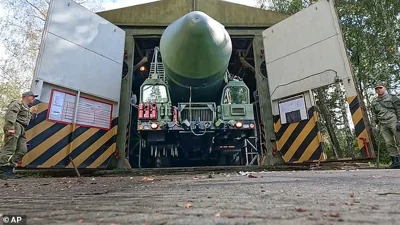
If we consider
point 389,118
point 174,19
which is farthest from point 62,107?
point 389,118

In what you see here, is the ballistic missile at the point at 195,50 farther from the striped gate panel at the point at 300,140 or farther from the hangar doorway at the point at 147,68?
the hangar doorway at the point at 147,68

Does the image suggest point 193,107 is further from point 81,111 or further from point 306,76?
point 306,76

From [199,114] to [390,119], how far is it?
287 cm

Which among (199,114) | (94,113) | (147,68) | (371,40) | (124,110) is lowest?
(199,114)

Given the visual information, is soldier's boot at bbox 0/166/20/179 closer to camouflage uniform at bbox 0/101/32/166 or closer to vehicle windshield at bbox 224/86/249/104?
camouflage uniform at bbox 0/101/32/166

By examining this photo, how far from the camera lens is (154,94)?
4.57 metres

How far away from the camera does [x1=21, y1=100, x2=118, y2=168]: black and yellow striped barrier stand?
4.09 m

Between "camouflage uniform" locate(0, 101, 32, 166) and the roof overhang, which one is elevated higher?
the roof overhang

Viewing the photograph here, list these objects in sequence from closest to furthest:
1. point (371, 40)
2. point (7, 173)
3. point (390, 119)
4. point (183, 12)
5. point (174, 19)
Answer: point (7, 173) < point (390, 119) < point (174, 19) < point (183, 12) < point (371, 40)

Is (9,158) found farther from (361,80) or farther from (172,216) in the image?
(361,80)

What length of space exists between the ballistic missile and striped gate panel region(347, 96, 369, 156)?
1924mm

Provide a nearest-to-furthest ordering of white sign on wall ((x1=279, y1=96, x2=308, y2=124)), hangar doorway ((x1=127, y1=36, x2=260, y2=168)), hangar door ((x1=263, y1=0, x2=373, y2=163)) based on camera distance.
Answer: hangar door ((x1=263, y1=0, x2=373, y2=163)) → white sign on wall ((x1=279, y1=96, x2=308, y2=124)) → hangar doorway ((x1=127, y1=36, x2=260, y2=168))

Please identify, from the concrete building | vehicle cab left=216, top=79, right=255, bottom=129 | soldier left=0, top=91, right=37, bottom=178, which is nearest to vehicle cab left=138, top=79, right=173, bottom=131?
vehicle cab left=216, top=79, right=255, bottom=129

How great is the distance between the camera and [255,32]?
19.7 feet
